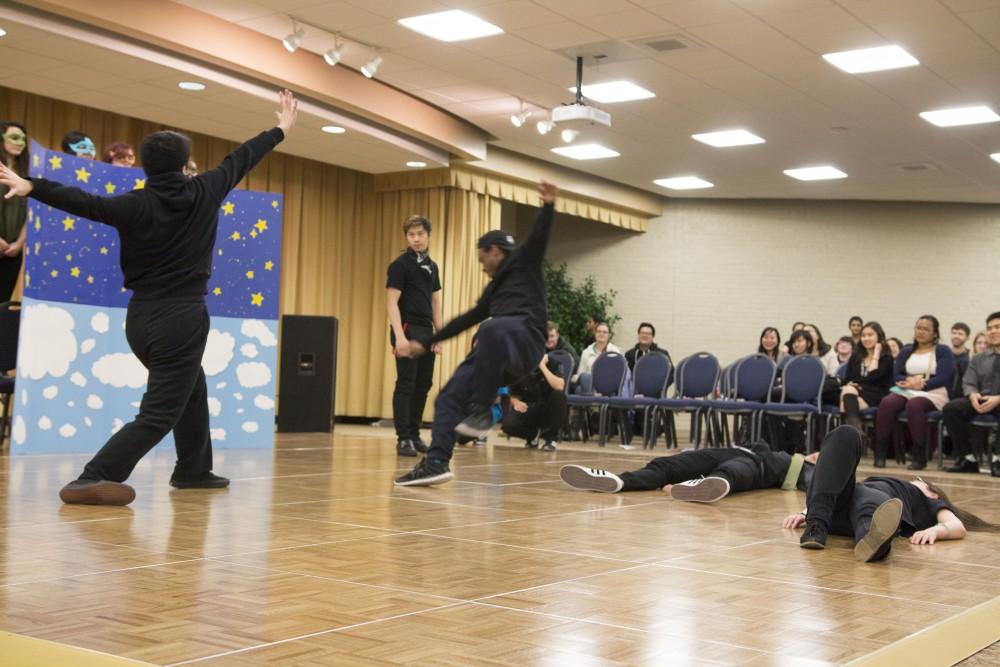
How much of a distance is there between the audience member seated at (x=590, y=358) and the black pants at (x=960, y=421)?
147 inches

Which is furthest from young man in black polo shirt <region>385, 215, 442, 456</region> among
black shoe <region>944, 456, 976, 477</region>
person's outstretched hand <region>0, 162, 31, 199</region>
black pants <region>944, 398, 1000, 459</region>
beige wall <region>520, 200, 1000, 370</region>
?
beige wall <region>520, 200, 1000, 370</region>

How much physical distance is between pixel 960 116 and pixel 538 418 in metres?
4.99

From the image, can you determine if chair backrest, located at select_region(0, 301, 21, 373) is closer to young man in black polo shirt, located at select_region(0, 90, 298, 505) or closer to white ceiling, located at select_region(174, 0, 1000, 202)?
young man in black polo shirt, located at select_region(0, 90, 298, 505)

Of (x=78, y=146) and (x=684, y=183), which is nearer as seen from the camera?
(x=78, y=146)

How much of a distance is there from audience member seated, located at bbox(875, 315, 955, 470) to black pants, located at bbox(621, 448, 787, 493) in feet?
13.8

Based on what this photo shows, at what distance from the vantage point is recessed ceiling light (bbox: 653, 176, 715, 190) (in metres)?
14.2

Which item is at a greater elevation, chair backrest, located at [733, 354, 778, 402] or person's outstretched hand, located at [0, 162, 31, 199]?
person's outstretched hand, located at [0, 162, 31, 199]

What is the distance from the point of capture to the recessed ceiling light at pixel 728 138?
11.5 m

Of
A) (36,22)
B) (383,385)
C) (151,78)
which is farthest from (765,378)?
(36,22)

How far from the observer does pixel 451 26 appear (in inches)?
326

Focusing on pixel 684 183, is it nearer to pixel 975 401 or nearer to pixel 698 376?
pixel 698 376

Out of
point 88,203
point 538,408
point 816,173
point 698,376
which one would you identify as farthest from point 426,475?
point 816,173

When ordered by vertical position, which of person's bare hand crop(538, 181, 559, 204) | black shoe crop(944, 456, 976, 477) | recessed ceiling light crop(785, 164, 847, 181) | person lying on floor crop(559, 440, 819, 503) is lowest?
black shoe crop(944, 456, 976, 477)

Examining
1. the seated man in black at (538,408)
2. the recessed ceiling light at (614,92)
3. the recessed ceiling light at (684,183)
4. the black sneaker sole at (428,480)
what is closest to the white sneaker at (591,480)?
the black sneaker sole at (428,480)
